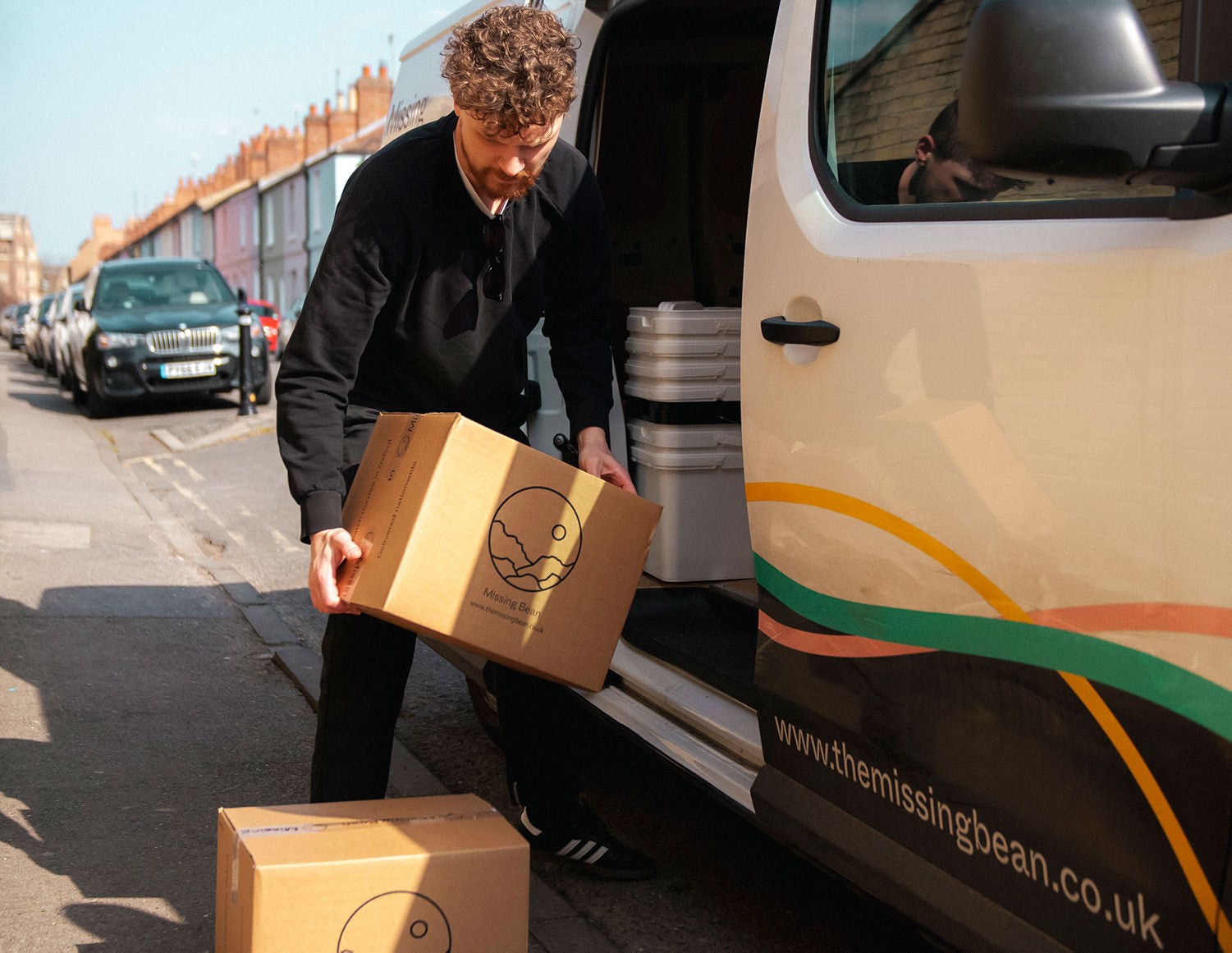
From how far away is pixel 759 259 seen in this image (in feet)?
7.79

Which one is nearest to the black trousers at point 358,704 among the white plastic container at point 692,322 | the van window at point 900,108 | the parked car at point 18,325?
the white plastic container at point 692,322

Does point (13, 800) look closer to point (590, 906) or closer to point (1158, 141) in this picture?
point (590, 906)

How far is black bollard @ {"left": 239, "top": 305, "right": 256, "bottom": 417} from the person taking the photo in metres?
13.5

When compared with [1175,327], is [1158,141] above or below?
above

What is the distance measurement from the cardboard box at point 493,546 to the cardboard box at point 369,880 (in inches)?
14.5

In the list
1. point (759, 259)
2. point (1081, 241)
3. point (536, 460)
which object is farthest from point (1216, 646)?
point (536, 460)

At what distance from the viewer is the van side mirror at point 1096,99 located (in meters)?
1.44

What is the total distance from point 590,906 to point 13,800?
167 centimetres

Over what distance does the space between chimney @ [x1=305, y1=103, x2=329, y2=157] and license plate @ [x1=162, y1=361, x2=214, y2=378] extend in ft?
135

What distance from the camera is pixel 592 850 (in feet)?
10.1

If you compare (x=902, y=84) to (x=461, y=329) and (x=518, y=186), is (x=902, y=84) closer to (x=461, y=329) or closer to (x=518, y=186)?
(x=518, y=186)

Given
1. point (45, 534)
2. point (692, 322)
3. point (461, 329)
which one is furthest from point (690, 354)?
point (45, 534)

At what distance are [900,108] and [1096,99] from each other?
29.7 inches

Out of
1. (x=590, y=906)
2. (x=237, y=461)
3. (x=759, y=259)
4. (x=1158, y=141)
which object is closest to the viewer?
(x=1158, y=141)
